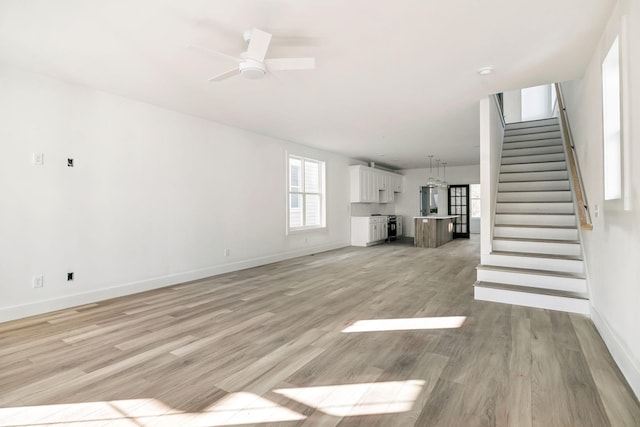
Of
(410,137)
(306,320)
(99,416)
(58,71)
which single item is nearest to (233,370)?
(99,416)

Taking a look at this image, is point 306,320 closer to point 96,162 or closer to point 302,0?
point 302,0

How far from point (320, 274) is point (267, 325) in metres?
2.38

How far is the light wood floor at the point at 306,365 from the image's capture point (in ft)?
5.94

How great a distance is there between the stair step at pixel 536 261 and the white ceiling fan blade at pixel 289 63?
3533 millimetres

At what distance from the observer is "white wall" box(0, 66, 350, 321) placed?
344 centimetres

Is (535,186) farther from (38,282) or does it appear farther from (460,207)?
(38,282)

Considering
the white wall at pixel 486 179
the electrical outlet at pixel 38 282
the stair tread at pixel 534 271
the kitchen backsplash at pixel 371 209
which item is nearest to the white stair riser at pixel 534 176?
the white wall at pixel 486 179

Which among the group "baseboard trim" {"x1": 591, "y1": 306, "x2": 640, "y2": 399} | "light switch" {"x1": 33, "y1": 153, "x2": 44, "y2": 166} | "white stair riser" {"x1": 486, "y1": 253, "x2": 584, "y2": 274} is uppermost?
"light switch" {"x1": 33, "y1": 153, "x2": 44, "y2": 166}

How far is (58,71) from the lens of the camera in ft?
11.4

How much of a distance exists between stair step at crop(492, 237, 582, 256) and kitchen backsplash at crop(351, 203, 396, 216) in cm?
527

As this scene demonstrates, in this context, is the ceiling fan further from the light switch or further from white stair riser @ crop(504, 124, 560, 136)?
white stair riser @ crop(504, 124, 560, 136)

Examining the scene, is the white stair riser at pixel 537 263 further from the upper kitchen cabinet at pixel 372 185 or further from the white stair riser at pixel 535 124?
the upper kitchen cabinet at pixel 372 185

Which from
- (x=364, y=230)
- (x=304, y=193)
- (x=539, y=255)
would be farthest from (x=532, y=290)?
(x=364, y=230)

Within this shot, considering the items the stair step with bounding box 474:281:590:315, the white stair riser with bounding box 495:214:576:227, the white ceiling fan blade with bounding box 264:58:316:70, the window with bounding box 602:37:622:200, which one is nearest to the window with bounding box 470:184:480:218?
the white stair riser with bounding box 495:214:576:227
